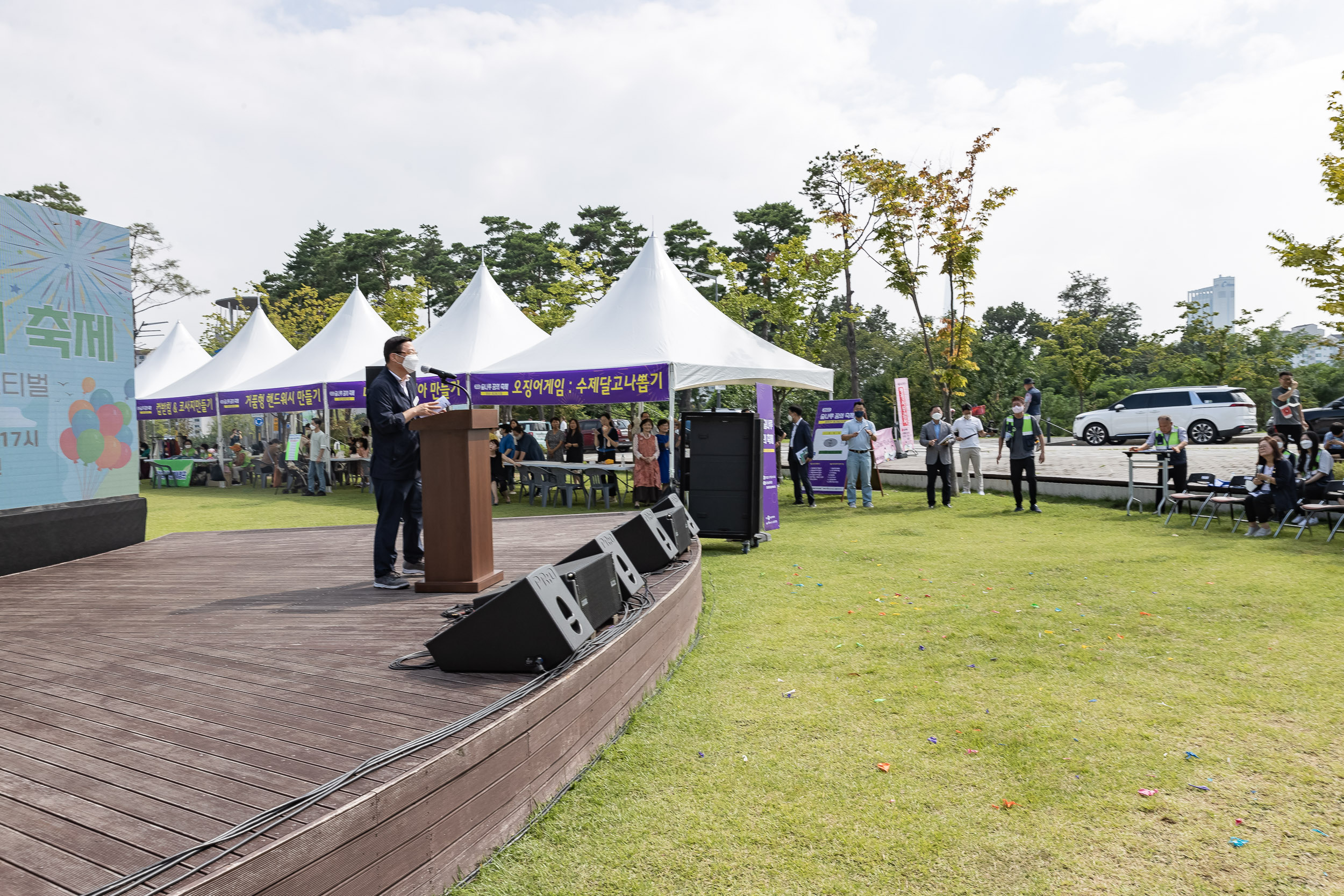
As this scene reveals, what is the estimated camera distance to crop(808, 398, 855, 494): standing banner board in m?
13.9

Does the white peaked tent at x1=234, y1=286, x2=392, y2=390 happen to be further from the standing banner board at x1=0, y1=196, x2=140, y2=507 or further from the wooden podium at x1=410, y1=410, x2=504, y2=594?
the wooden podium at x1=410, y1=410, x2=504, y2=594

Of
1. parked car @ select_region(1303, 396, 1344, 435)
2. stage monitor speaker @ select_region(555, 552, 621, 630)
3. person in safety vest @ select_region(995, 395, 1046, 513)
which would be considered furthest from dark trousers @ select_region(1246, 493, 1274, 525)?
parked car @ select_region(1303, 396, 1344, 435)

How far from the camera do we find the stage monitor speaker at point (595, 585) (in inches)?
139

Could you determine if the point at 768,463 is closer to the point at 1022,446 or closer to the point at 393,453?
the point at 1022,446

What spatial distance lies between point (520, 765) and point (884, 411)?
1476 inches

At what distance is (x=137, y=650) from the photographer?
12.6 ft

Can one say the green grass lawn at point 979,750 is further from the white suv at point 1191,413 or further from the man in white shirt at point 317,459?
the white suv at point 1191,413

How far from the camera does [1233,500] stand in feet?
30.8

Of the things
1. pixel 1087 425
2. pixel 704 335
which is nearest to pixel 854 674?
pixel 704 335

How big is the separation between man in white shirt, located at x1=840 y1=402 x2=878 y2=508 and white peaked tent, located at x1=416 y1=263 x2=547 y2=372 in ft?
20.2

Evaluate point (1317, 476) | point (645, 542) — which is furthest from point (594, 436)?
point (645, 542)

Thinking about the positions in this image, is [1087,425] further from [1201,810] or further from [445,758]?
[445,758]

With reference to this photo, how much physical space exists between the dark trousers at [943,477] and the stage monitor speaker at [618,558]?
8931 millimetres

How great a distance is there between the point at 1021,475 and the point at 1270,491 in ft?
9.83
